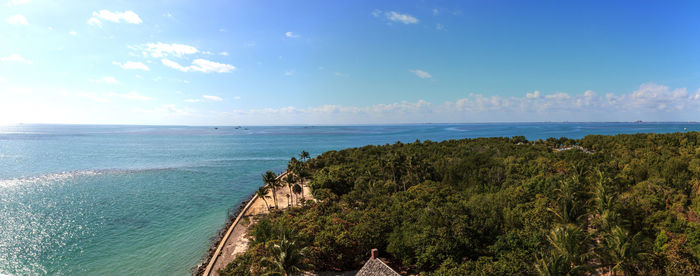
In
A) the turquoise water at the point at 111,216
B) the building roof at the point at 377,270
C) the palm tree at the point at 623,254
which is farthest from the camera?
the turquoise water at the point at 111,216

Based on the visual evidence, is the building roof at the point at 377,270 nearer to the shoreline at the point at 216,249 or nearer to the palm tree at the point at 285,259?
the palm tree at the point at 285,259

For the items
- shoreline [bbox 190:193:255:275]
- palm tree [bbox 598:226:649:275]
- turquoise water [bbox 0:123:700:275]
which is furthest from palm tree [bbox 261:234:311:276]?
palm tree [bbox 598:226:649:275]

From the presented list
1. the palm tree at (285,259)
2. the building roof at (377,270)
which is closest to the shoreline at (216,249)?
the palm tree at (285,259)

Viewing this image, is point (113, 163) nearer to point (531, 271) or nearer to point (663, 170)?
point (531, 271)

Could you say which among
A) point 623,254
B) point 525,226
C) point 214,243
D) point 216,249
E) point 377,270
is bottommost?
point 214,243

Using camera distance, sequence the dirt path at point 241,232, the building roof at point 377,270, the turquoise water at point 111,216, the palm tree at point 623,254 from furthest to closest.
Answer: the turquoise water at point 111,216
the dirt path at point 241,232
the palm tree at point 623,254
the building roof at point 377,270

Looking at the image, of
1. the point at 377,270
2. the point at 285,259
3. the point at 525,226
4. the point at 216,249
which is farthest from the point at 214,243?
the point at 525,226

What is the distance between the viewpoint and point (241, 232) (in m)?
42.0

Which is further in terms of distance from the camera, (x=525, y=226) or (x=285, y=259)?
(x=525, y=226)

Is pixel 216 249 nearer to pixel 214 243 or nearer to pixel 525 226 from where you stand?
pixel 214 243

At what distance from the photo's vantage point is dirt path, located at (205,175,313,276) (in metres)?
33.8

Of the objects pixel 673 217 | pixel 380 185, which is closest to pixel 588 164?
pixel 673 217

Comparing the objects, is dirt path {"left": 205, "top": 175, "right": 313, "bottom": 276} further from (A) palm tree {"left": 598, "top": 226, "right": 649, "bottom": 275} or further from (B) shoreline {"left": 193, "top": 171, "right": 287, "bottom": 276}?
(A) palm tree {"left": 598, "top": 226, "right": 649, "bottom": 275}

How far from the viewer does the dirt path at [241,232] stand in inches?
1331
